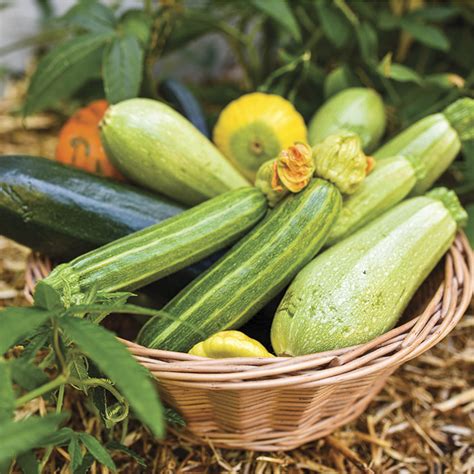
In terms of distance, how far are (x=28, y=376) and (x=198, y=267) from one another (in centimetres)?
52

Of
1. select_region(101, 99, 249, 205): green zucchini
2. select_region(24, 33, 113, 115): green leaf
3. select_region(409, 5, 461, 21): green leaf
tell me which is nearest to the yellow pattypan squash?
select_region(101, 99, 249, 205): green zucchini

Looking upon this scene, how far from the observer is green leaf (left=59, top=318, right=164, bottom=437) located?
558 mm

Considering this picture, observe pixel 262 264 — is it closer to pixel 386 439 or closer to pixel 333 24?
pixel 386 439

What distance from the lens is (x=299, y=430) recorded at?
3.44ft

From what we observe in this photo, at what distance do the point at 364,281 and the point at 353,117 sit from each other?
0.52 meters

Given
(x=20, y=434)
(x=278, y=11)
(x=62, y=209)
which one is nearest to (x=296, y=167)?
(x=62, y=209)

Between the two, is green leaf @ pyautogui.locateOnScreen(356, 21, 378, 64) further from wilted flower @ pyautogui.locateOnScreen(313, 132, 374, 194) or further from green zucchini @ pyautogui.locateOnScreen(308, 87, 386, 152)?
wilted flower @ pyautogui.locateOnScreen(313, 132, 374, 194)

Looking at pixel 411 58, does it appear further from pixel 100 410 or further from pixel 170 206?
pixel 100 410

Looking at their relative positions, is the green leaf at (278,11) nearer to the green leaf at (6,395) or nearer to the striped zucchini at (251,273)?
the striped zucchini at (251,273)

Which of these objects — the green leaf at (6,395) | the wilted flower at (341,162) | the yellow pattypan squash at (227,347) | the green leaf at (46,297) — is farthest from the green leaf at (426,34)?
the green leaf at (6,395)

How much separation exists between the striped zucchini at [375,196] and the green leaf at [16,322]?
0.61 m

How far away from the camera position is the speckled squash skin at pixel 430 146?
1223 millimetres

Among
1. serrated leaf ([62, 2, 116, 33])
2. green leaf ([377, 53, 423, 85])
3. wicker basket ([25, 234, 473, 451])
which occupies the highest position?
serrated leaf ([62, 2, 116, 33])

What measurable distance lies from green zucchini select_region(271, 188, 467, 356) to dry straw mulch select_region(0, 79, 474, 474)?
26 cm
